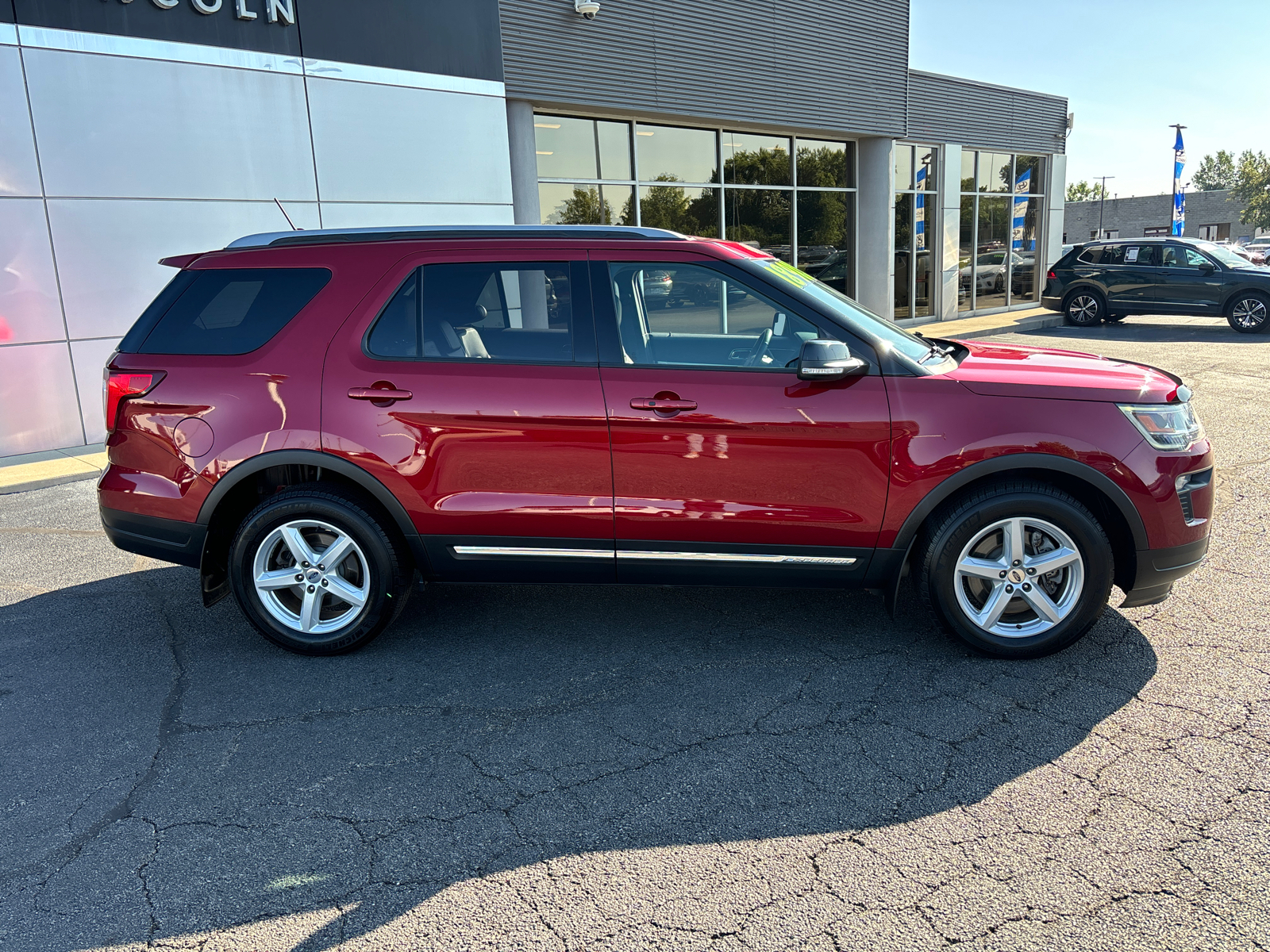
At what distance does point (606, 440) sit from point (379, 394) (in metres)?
1.03

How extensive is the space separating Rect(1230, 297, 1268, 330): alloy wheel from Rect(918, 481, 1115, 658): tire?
15711mm

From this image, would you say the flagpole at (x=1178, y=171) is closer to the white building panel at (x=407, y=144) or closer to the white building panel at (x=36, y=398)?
the white building panel at (x=407, y=144)

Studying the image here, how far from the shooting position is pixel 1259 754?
3.14m

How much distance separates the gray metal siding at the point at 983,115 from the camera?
18844mm

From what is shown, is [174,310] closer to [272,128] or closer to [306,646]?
[306,646]

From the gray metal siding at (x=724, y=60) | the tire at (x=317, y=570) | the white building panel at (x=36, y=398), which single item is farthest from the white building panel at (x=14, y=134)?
the tire at (x=317, y=570)

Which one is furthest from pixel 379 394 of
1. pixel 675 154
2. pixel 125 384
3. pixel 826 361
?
pixel 675 154

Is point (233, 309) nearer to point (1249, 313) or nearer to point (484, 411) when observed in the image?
point (484, 411)

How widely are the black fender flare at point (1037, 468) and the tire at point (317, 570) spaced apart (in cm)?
232

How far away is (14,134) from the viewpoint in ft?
29.3

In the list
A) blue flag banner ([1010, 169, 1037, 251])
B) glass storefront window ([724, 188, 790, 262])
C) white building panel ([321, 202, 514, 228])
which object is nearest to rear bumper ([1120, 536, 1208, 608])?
white building panel ([321, 202, 514, 228])

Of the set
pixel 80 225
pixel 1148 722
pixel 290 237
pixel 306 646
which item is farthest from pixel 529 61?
pixel 1148 722

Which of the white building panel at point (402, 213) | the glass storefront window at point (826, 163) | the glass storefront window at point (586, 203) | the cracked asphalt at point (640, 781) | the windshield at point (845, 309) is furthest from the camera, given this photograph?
the glass storefront window at point (826, 163)

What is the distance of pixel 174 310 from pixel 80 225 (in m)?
6.58
